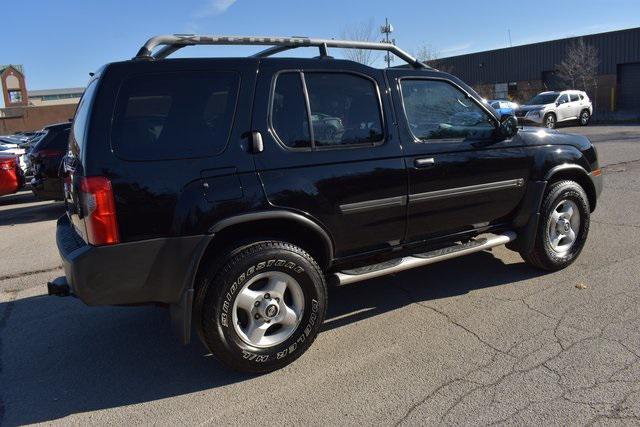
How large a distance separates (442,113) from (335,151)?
1183 mm

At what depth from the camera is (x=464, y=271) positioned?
528 cm

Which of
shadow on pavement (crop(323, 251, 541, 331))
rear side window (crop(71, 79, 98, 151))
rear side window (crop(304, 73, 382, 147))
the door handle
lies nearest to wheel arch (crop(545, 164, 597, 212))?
shadow on pavement (crop(323, 251, 541, 331))

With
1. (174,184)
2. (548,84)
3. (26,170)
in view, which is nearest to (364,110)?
(174,184)

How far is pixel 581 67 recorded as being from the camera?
36531 mm

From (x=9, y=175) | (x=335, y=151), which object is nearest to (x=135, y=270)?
(x=335, y=151)

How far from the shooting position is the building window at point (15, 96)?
6907 centimetres

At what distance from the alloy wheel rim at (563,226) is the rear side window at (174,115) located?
3.28 metres

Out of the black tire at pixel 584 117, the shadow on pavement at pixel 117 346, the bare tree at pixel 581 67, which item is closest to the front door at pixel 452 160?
the shadow on pavement at pixel 117 346

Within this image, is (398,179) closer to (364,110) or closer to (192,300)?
(364,110)

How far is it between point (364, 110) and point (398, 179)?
579mm

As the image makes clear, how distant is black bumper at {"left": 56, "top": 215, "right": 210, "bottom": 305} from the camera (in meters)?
3.11

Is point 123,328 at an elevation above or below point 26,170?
below

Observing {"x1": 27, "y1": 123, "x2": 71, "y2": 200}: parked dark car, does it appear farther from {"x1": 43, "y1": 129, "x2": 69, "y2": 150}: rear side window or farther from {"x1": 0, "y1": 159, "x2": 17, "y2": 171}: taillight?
{"x1": 0, "y1": 159, "x2": 17, "y2": 171}: taillight

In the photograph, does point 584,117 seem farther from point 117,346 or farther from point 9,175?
point 117,346
